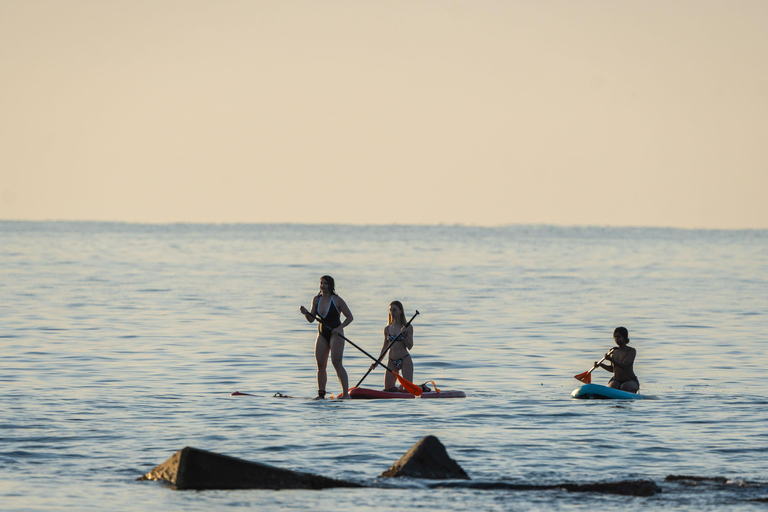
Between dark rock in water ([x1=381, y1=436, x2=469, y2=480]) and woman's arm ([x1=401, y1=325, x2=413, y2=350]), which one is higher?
woman's arm ([x1=401, y1=325, x2=413, y2=350])

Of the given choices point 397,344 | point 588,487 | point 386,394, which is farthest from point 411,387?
point 588,487

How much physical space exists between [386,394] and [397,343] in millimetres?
810

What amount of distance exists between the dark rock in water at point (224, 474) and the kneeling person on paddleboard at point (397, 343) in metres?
6.28

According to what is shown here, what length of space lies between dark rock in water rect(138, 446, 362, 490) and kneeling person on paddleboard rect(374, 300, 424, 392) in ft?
20.6

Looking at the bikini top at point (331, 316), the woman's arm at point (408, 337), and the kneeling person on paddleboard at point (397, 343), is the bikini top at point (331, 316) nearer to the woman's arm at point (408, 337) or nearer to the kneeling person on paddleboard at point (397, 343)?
the kneeling person on paddleboard at point (397, 343)

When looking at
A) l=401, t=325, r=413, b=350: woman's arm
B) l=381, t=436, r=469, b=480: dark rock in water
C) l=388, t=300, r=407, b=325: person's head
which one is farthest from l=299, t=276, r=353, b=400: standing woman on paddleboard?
l=381, t=436, r=469, b=480: dark rock in water

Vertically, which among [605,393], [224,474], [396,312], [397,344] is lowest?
[224,474]

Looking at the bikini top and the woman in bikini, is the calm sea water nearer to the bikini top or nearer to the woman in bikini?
the woman in bikini

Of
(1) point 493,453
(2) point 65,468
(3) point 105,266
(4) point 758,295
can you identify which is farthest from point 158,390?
(3) point 105,266

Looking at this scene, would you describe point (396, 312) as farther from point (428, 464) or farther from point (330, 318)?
point (428, 464)

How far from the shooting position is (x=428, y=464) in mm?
11375

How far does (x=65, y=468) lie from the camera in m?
12.1

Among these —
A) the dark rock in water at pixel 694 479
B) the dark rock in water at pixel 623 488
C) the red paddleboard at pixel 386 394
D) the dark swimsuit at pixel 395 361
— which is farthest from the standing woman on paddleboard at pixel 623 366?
the dark rock in water at pixel 623 488

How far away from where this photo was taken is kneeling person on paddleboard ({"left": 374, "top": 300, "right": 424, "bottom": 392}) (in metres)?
17.2
